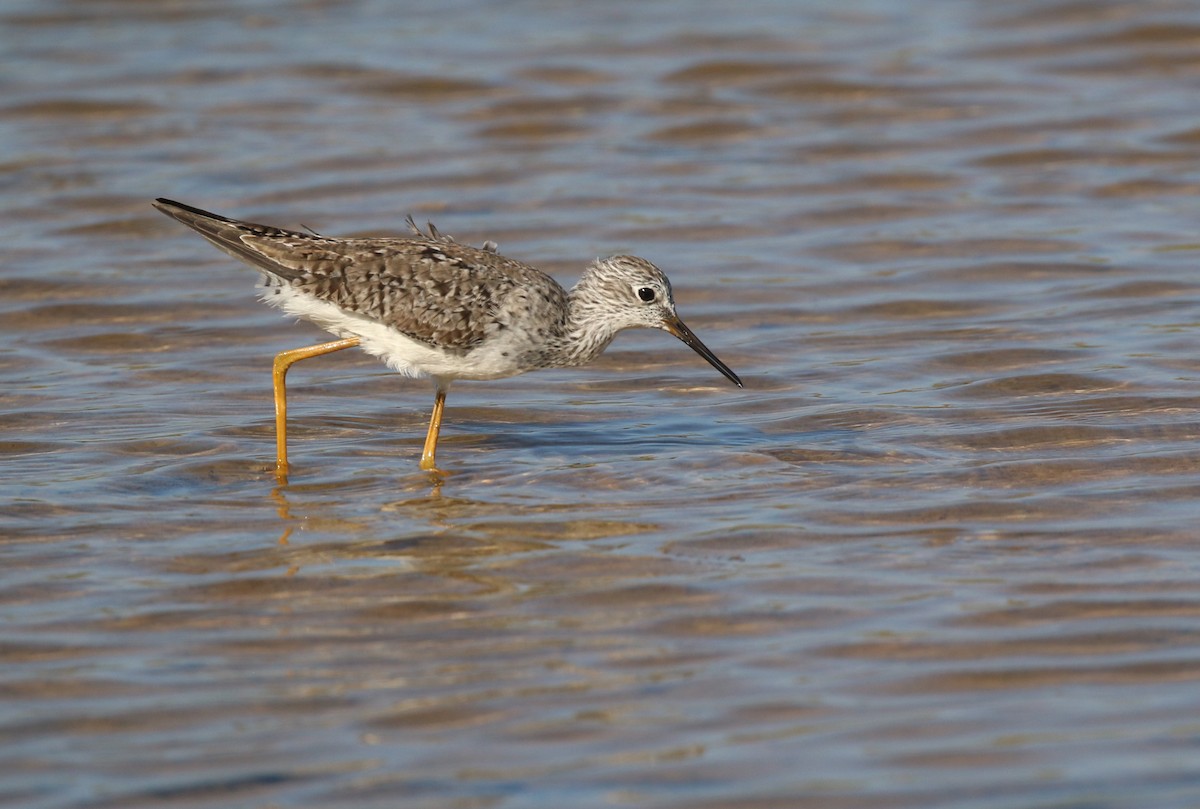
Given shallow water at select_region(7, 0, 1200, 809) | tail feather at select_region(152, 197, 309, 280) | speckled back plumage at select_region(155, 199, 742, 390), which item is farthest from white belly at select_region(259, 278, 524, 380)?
shallow water at select_region(7, 0, 1200, 809)

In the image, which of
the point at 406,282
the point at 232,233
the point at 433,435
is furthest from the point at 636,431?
the point at 232,233

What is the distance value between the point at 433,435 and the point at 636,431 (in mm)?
1261

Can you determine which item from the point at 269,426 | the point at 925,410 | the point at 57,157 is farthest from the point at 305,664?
the point at 57,157

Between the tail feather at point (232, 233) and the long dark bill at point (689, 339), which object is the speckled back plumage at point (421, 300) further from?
the long dark bill at point (689, 339)

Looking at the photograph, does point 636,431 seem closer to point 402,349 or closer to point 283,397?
point 402,349

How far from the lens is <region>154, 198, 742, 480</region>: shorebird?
9352mm

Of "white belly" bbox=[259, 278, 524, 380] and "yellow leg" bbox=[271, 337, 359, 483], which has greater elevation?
"white belly" bbox=[259, 278, 524, 380]

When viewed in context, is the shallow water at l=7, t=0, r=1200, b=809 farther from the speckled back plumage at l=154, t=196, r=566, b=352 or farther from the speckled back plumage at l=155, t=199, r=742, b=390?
the speckled back plumage at l=154, t=196, r=566, b=352

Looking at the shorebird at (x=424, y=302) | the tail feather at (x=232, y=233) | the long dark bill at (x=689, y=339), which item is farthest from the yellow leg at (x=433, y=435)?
the long dark bill at (x=689, y=339)

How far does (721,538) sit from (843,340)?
3888 mm

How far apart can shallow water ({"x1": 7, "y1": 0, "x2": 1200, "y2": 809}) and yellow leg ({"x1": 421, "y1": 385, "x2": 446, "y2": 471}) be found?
0.15 m

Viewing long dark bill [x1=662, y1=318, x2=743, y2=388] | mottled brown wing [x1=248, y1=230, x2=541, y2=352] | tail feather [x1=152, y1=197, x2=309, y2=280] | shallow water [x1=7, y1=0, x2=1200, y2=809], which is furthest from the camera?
long dark bill [x1=662, y1=318, x2=743, y2=388]

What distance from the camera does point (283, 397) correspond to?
9.49 metres

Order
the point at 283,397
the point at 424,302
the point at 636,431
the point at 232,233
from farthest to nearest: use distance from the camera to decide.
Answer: the point at 636,431
the point at 232,233
the point at 283,397
the point at 424,302
